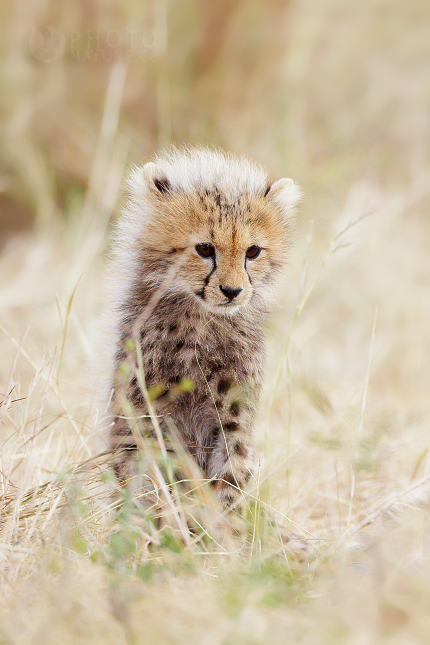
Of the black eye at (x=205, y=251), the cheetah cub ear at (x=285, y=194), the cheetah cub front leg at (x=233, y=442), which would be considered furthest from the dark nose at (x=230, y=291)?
the cheetah cub ear at (x=285, y=194)

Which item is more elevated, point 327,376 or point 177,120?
point 177,120

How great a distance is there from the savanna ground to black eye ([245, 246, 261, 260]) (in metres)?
0.23

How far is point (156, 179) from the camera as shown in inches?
104

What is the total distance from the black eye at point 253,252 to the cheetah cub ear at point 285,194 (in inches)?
10.3

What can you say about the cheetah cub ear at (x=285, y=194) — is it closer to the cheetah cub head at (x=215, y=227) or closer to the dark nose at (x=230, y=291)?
the cheetah cub head at (x=215, y=227)

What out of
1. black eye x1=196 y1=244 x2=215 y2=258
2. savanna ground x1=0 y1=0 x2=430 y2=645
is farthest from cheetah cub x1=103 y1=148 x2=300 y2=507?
savanna ground x1=0 y1=0 x2=430 y2=645

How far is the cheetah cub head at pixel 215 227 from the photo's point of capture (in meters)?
2.42

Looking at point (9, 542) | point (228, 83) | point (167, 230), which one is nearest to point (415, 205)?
point (228, 83)

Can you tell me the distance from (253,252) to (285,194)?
0.37 meters

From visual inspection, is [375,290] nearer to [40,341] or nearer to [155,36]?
[40,341]

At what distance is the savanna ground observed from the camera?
1.62 metres

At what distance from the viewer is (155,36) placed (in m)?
6.26

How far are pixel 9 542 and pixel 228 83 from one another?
5672 millimetres

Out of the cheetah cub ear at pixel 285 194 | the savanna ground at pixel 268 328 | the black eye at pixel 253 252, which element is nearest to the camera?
the savanna ground at pixel 268 328
